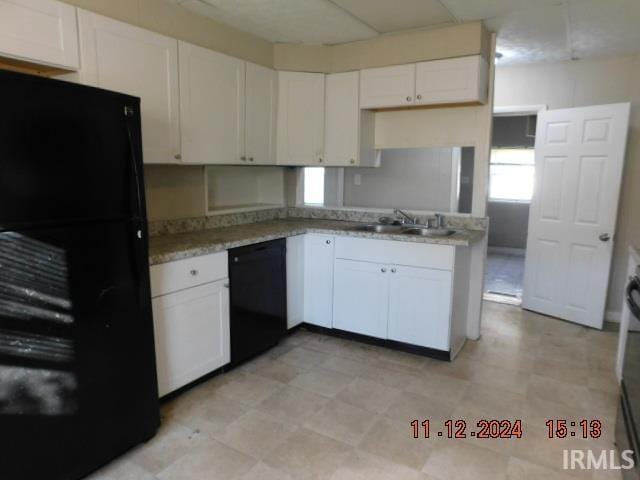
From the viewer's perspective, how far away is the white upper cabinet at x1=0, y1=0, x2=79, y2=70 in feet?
6.15

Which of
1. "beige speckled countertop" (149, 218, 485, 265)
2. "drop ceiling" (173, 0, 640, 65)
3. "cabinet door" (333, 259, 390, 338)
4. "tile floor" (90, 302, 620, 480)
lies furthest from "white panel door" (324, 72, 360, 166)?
"tile floor" (90, 302, 620, 480)

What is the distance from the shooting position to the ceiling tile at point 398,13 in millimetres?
2650

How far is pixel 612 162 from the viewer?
363 cm

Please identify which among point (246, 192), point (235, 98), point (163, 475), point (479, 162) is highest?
point (235, 98)

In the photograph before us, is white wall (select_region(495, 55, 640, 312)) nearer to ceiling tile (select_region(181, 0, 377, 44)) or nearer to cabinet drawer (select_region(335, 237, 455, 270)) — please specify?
ceiling tile (select_region(181, 0, 377, 44))

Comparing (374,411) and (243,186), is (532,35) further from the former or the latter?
(374,411)

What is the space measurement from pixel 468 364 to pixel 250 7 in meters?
2.76

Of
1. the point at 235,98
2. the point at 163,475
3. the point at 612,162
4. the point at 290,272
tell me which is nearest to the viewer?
the point at 163,475

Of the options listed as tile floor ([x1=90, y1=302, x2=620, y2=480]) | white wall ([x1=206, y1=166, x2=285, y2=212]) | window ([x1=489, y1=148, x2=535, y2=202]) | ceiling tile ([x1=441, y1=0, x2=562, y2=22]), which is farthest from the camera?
window ([x1=489, y1=148, x2=535, y2=202])

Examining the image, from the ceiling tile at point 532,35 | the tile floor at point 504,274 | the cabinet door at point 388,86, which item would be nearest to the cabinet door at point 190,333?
the cabinet door at point 388,86

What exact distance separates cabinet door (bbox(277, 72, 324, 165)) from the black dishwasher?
2.77 ft

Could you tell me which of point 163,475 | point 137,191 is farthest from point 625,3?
point 163,475

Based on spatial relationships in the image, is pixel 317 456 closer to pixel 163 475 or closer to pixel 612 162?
pixel 163 475

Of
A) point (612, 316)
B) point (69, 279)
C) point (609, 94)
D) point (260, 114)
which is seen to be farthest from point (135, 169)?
point (612, 316)
